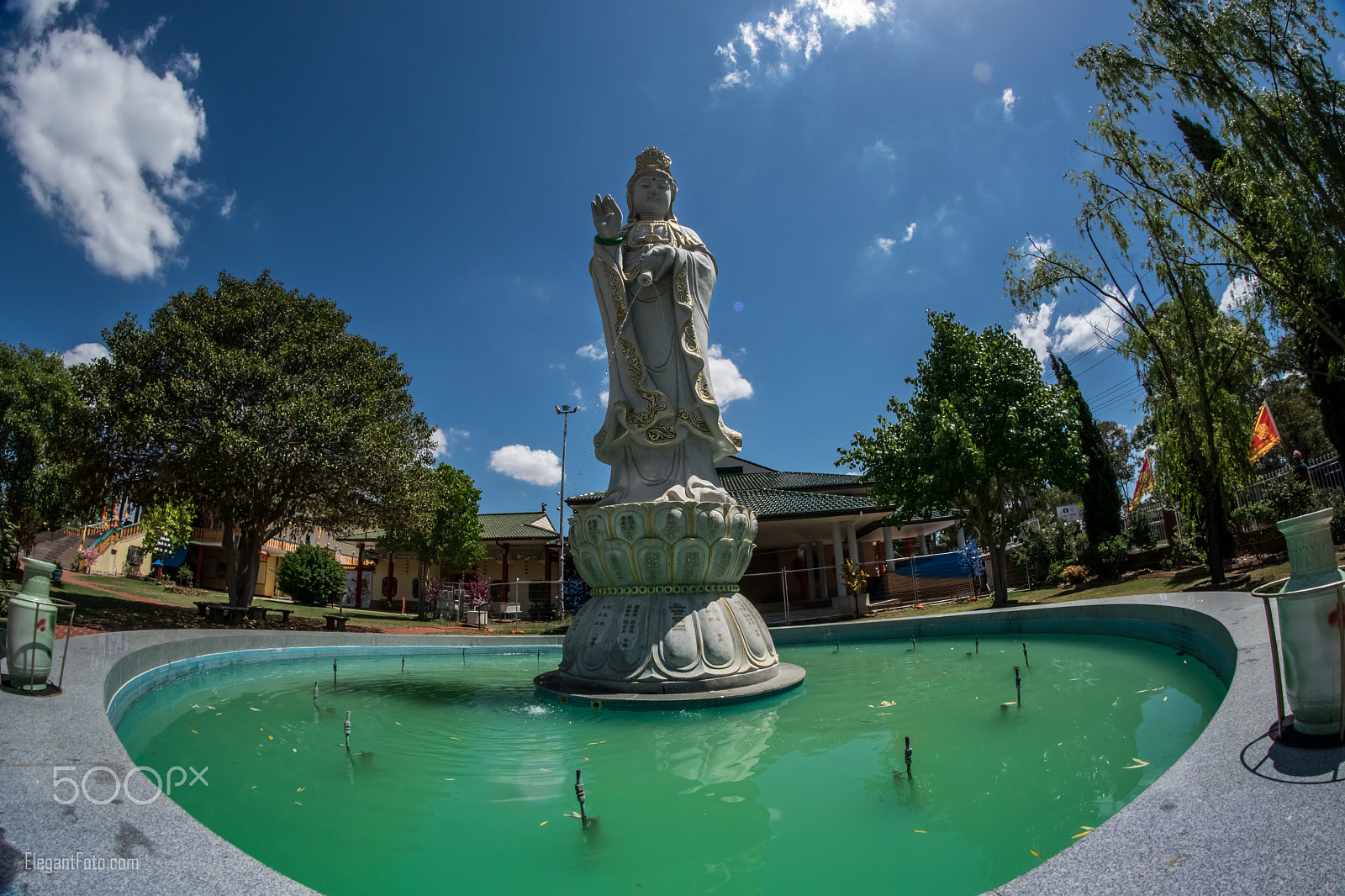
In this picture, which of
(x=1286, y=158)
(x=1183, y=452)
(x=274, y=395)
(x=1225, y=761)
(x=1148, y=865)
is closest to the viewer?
(x=1148, y=865)

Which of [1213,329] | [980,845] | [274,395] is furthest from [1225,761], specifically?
[274,395]

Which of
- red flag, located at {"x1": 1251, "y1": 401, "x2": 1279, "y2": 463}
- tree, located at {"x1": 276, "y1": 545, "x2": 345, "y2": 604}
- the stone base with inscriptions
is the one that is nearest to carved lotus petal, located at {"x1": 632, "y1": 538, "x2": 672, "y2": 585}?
the stone base with inscriptions

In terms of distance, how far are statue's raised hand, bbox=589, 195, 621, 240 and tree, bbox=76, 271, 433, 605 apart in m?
9.13

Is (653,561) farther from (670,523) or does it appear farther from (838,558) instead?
(838,558)

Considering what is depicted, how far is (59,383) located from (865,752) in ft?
82.5

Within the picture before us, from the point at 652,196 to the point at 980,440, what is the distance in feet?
35.4

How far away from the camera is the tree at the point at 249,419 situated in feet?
43.3

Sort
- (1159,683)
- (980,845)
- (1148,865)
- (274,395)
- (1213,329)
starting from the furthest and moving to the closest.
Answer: (274,395) → (1213,329) → (1159,683) → (980,845) → (1148,865)

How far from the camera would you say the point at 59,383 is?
778 inches

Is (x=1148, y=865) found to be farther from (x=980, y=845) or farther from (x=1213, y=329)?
(x=1213, y=329)

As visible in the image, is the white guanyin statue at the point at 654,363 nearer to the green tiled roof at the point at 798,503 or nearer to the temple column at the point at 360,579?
the green tiled roof at the point at 798,503

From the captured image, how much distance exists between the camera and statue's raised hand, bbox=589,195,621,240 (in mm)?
7426

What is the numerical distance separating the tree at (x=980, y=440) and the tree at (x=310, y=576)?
2127 centimetres

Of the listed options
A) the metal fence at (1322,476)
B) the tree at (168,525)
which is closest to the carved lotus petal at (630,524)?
the metal fence at (1322,476)
